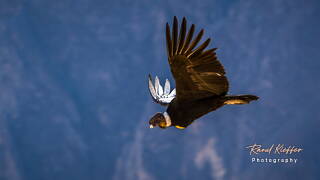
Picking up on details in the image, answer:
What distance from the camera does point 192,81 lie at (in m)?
12.2

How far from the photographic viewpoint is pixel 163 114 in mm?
13070

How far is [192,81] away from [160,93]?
11.4 ft

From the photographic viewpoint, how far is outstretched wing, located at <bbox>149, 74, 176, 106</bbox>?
14.9 metres

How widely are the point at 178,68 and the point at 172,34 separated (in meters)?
1.07

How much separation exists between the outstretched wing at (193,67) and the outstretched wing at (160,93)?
2225mm

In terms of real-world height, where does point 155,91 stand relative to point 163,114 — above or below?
above

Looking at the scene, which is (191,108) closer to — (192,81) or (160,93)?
(192,81)

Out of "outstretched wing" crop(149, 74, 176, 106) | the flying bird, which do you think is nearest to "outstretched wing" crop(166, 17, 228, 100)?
the flying bird

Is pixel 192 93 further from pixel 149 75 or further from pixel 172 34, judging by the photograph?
pixel 149 75

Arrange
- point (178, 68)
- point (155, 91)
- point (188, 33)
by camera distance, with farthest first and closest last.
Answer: point (155, 91)
point (178, 68)
point (188, 33)

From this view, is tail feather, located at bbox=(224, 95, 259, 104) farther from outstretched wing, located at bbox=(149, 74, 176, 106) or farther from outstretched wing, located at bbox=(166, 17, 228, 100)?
outstretched wing, located at bbox=(149, 74, 176, 106)

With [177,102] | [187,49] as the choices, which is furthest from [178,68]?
[177,102]

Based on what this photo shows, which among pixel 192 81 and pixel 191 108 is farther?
pixel 191 108

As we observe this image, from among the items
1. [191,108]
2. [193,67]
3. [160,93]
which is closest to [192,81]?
[193,67]
